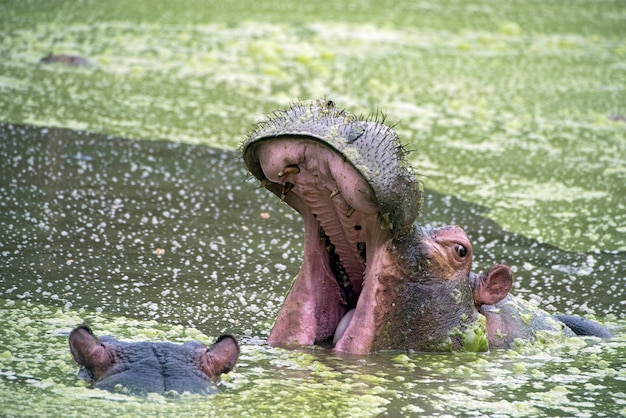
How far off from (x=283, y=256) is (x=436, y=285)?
1.36 meters

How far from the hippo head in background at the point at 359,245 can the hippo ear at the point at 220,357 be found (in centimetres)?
44

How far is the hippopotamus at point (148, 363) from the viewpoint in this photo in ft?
9.10

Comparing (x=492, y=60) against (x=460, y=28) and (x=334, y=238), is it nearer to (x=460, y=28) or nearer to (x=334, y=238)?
(x=460, y=28)

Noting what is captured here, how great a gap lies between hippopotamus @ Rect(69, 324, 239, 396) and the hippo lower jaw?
1.50ft

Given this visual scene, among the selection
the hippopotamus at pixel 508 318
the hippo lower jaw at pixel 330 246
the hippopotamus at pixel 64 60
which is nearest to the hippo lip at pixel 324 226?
the hippo lower jaw at pixel 330 246

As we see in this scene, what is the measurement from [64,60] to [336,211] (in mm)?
4813

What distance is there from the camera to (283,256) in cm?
460

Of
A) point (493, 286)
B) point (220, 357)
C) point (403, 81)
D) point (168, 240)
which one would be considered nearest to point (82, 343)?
point (220, 357)

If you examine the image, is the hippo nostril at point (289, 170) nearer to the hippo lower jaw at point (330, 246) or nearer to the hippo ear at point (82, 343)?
the hippo lower jaw at point (330, 246)

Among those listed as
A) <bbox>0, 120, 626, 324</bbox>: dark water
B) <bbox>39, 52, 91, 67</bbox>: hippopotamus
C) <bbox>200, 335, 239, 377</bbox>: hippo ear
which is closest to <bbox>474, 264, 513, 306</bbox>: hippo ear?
<bbox>0, 120, 626, 324</bbox>: dark water

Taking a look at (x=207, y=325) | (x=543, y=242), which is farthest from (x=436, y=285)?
(x=543, y=242)

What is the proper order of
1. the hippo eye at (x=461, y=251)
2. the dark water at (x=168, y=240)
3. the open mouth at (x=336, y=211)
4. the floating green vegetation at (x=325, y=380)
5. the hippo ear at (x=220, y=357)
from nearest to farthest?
the floating green vegetation at (x=325, y=380)
the hippo ear at (x=220, y=357)
the open mouth at (x=336, y=211)
the hippo eye at (x=461, y=251)
the dark water at (x=168, y=240)

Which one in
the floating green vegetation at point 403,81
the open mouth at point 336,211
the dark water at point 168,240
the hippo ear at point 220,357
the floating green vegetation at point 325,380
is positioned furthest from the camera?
the floating green vegetation at point 403,81

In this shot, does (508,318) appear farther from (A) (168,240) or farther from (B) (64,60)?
(B) (64,60)
